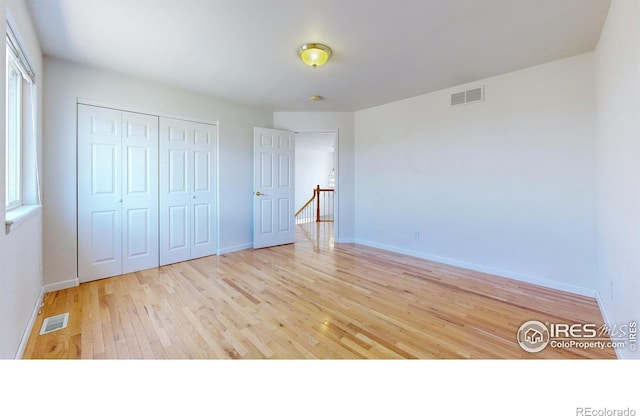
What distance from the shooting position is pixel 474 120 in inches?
131

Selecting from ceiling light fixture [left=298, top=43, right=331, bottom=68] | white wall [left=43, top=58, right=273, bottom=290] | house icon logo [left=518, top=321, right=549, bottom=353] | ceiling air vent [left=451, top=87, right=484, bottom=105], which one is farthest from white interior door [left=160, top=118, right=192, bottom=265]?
house icon logo [left=518, top=321, right=549, bottom=353]

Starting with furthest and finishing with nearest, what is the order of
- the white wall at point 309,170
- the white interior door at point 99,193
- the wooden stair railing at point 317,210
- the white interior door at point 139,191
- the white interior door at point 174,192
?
1. the white wall at point 309,170
2. the wooden stair railing at point 317,210
3. the white interior door at point 174,192
4. the white interior door at point 139,191
5. the white interior door at point 99,193

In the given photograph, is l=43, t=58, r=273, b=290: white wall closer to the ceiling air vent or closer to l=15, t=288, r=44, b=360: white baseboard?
l=15, t=288, r=44, b=360: white baseboard

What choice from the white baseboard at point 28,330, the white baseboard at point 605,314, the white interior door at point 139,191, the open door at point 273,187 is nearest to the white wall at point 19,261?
the white baseboard at point 28,330

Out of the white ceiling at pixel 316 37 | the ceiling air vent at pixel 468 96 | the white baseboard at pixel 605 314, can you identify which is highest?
the white ceiling at pixel 316 37

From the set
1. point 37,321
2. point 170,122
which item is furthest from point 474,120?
point 37,321

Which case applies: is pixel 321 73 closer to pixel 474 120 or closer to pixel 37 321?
pixel 474 120

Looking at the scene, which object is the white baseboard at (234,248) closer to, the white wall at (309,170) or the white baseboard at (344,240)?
the white baseboard at (344,240)

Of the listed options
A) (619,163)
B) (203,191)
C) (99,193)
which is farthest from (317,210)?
(619,163)

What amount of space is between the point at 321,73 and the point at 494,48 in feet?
5.77

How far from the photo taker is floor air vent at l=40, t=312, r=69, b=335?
77.8 inches

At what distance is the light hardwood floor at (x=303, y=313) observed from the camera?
1.73m

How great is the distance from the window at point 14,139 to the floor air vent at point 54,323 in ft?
3.07

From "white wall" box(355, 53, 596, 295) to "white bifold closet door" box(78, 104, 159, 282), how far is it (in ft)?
11.3
